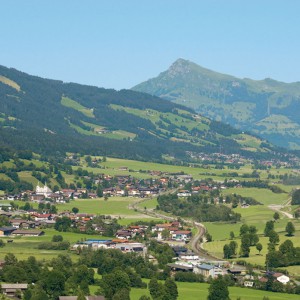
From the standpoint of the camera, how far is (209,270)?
8162 centimetres

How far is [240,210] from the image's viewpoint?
13825 centimetres

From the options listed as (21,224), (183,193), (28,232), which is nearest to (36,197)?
(183,193)

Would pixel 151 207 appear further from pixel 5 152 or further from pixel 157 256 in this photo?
pixel 157 256

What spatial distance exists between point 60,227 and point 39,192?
43654 millimetres

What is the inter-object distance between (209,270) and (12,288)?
19512 millimetres

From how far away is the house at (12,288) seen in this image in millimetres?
66688

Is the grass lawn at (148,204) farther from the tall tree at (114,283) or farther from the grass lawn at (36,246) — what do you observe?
the tall tree at (114,283)

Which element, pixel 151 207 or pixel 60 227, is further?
pixel 151 207

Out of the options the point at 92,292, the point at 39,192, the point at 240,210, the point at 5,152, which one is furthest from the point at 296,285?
the point at 5,152

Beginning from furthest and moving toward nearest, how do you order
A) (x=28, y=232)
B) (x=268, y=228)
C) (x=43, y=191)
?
(x=43, y=191) < (x=268, y=228) < (x=28, y=232)

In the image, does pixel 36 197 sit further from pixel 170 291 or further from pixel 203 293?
pixel 170 291

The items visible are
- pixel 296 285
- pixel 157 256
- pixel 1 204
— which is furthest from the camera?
pixel 1 204

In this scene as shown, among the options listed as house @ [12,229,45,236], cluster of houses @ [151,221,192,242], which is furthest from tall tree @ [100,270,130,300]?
cluster of houses @ [151,221,192,242]

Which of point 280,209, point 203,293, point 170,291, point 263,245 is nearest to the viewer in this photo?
point 170,291
